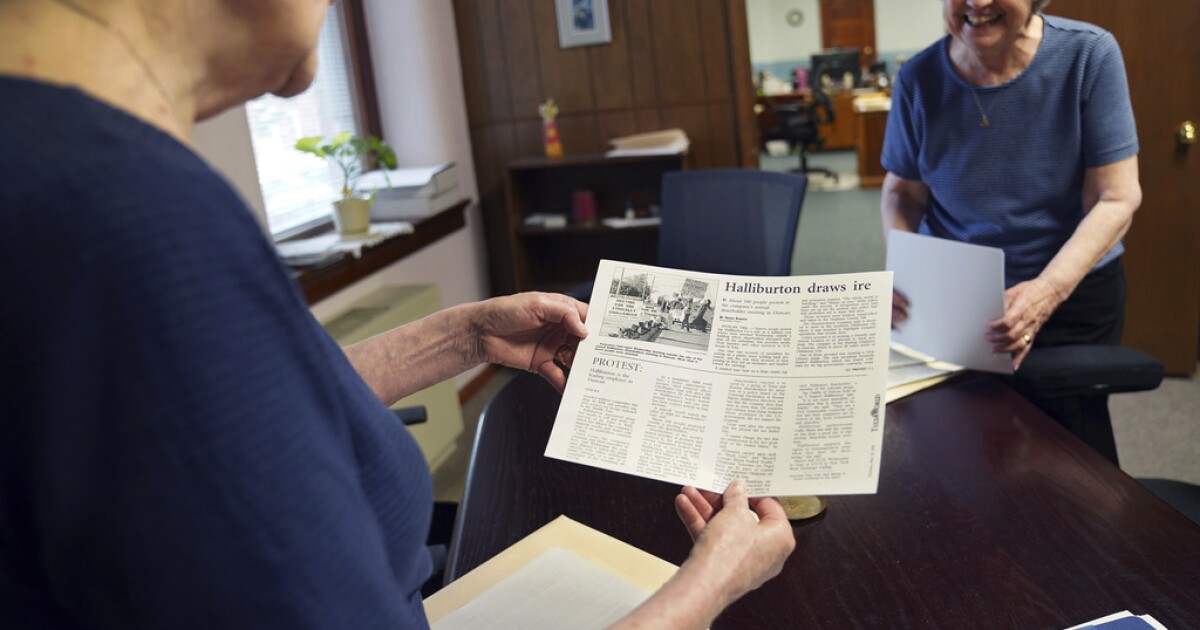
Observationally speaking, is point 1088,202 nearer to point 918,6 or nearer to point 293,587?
point 293,587

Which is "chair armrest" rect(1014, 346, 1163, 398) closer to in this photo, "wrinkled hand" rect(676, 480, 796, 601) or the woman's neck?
"wrinkled hand" rect(676, 480, 796, 601)

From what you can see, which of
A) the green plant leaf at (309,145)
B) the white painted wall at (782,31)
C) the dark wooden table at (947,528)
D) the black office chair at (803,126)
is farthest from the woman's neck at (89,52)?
the white painted wall at (782,31)

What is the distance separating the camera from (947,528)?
3.72ft

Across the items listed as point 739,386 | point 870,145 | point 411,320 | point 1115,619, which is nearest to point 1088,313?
point 1115,619

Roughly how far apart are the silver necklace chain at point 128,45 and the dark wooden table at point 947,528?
0.74 meters

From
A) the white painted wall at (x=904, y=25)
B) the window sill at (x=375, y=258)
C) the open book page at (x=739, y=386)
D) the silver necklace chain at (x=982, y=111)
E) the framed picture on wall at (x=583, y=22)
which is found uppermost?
the white painted wall at (x=904, y=25)

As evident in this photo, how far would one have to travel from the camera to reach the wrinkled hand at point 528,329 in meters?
1.18

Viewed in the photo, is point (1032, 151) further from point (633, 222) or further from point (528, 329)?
point (633, 222)

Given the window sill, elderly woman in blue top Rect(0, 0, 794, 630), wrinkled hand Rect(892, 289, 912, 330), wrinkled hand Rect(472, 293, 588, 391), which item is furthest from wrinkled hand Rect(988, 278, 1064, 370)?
the window sill

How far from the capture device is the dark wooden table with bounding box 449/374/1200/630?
3.19 ft

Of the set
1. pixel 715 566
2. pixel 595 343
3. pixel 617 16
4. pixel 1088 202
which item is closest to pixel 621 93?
pixel 617 16

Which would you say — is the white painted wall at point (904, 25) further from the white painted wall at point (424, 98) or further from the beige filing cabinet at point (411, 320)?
the beige filing cabinet at point (411, 320)

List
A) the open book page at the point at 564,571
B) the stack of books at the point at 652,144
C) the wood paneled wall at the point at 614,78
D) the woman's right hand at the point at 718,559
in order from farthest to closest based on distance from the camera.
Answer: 1. the wood paneled wall at the point at 614,78
2. the stack of books at the point at 652,144
3. the open book page at the point at 564,571
4. the woman's right hand at the point at 718,559

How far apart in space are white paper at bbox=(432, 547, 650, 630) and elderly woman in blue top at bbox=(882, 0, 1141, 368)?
895 mm
